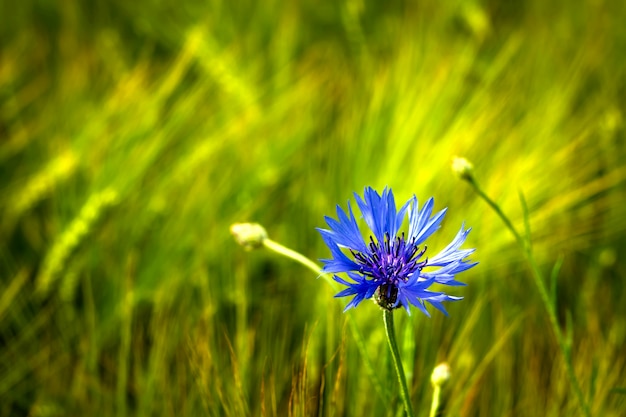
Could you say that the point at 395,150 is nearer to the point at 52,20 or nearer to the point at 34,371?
the point at 34,371

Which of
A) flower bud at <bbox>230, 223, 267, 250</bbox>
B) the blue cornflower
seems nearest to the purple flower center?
the blue cornflower

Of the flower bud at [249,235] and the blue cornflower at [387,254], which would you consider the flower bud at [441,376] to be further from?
the flower bud at [249,235]

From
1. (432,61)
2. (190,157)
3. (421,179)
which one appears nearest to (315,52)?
(432,61)

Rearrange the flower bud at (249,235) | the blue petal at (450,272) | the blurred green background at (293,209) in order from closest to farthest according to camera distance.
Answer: the blue petal at (450,272) → the flower bud at (249,235) → the blurred green background at (293,209)

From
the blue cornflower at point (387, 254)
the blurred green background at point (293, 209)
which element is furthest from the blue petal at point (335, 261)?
the blurred green background at point (293, 209)

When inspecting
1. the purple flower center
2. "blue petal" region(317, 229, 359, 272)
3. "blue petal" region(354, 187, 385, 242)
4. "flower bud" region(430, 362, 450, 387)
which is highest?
"blue petal" region(354, 187, 385, 242)

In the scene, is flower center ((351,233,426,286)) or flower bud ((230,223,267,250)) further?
flower bud ((230,223,267,250))

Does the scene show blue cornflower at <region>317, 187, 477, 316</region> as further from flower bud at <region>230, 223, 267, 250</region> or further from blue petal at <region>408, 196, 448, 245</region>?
flower bud at <region>230, 223, 267, 250</region>
